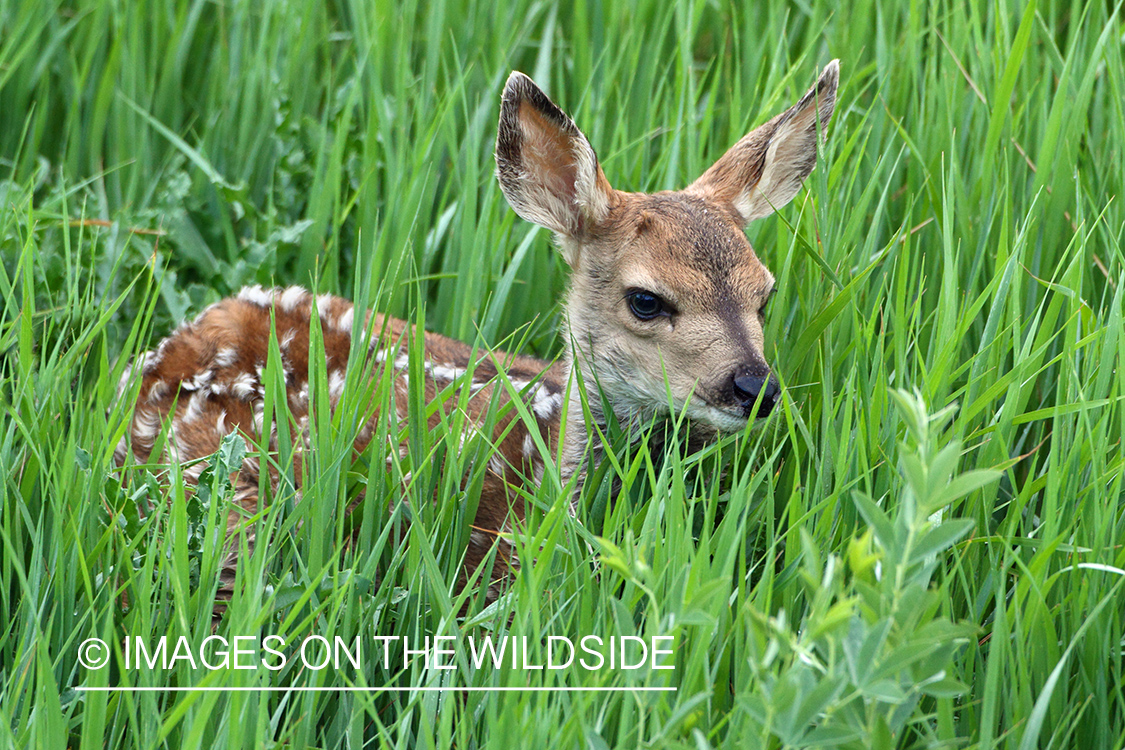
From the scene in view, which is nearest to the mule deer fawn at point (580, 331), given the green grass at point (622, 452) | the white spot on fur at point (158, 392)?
the white spot on fur at point (158, 392)

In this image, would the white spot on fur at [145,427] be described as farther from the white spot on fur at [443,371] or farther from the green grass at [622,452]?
the white spot on fur at [443,371]

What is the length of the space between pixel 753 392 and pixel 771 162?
0.93 meters

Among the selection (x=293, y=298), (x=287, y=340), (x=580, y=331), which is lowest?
(x=287, y=340)

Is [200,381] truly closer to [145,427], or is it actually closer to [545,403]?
[145,427]

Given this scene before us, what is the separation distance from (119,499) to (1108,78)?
3293 millimetres

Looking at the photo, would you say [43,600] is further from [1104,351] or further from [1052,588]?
[1104,351]

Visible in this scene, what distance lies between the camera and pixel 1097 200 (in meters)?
3.54

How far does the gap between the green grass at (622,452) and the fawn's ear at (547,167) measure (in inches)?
12.8

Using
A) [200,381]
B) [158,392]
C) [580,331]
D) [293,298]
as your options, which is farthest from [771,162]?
[158,392]

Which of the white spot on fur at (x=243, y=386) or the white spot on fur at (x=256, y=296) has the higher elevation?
the white spot on fur at (x=256, y=296)

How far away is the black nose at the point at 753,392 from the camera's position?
9.00ft

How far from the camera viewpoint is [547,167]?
3363 mm

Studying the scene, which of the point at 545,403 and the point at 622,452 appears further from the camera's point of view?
the point at 545,403

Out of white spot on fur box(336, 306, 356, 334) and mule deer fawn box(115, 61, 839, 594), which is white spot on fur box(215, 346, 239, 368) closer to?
mule deer fawn box(115, 61, 839, 594)
